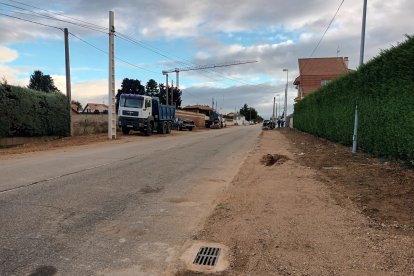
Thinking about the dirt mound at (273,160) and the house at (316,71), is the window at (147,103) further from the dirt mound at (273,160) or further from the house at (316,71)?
the house at (316,71)

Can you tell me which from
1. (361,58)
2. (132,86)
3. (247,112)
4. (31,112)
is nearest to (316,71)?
(361,58)

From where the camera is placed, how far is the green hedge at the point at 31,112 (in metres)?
21.9

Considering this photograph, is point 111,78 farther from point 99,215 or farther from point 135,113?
point 99,215

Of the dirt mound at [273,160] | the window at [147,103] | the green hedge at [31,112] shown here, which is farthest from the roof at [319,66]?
the dirt mound at [273,160]

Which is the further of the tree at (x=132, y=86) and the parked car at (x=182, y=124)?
the tree at (x=132, y=86)

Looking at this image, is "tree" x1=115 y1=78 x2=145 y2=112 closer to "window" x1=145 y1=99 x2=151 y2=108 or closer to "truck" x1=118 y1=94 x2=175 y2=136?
"truck" x1=118 y1=94 x2=175 y2=136

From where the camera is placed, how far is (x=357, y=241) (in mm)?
5535

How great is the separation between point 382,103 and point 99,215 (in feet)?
32.8

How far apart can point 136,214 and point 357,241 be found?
12.2ft

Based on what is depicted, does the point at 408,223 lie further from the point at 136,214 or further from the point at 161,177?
the point at 161,177

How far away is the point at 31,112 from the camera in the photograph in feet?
79.7

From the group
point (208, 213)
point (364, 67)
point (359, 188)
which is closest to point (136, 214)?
point (208, 213)

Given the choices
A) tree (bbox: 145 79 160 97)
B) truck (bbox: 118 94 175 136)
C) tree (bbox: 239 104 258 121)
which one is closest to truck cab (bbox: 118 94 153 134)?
truck (bbox: 118 94 175 136)

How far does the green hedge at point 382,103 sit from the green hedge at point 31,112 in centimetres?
1705
